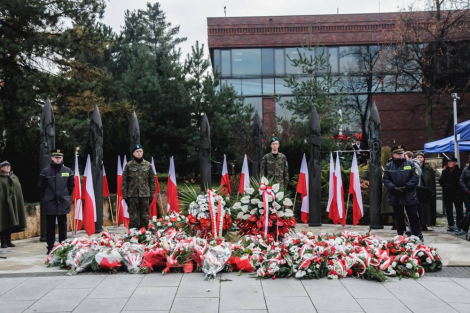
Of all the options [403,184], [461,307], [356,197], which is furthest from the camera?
[356,197]

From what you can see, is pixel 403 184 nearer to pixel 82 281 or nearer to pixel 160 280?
pixel 160 280

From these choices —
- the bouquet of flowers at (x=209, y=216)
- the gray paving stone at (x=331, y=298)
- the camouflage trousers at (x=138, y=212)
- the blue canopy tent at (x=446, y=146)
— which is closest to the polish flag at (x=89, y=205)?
the camouflage trousers at (x=138, y=212)

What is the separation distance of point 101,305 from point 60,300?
1.97ft

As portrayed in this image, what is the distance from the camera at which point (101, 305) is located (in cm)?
553

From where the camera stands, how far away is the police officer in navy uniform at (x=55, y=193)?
890cm

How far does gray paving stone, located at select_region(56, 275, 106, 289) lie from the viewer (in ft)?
21.2

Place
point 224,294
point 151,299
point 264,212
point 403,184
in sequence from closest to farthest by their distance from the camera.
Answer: point 151,299, point 224,294, point 264,212, point 403,184

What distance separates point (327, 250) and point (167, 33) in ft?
142

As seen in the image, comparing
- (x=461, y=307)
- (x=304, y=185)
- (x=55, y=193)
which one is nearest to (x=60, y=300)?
(x=55, y=193)

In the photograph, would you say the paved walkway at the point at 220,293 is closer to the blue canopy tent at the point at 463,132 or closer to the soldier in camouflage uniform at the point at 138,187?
the soldier in camouflage uniform at the point at 138,187

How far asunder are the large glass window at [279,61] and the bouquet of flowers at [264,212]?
79.6 ft

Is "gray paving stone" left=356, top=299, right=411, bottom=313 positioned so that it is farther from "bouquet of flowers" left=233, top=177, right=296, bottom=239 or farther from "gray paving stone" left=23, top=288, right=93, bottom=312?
"gray paving stone" left=23, top=288, right=93, bottom=312

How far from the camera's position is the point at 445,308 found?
538cm

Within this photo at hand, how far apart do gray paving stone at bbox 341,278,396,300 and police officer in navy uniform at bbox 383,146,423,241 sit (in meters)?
2.90
